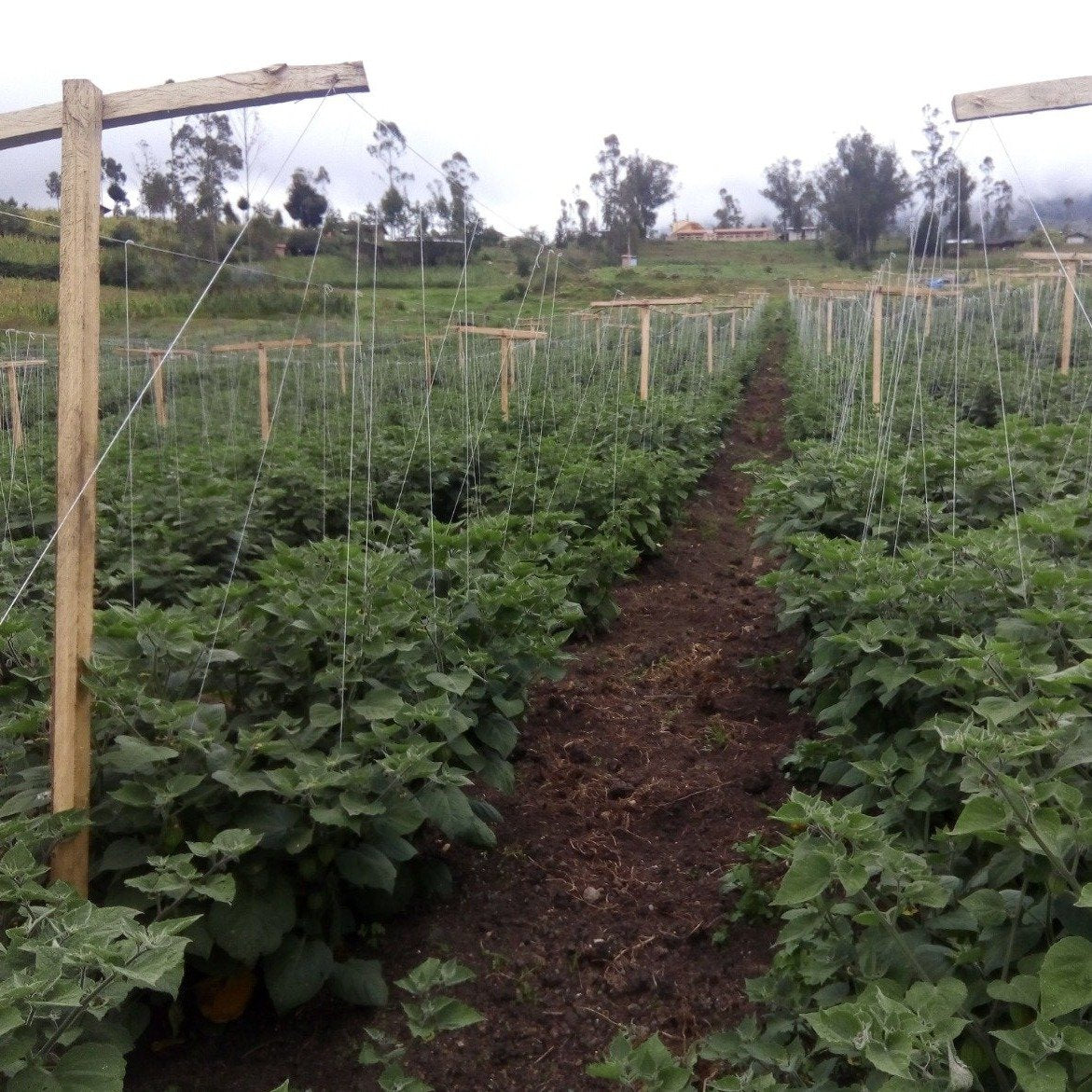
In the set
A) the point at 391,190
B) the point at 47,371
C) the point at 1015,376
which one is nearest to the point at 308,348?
the point at 47,371

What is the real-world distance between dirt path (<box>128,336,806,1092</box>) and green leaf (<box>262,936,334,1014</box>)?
15cm

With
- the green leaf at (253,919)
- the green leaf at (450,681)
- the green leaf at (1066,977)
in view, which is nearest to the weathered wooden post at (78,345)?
the green leaf at (253,919)

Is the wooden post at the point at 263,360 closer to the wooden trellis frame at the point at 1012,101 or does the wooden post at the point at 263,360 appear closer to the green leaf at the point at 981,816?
the wooden trellis frame at the point at 1012,101

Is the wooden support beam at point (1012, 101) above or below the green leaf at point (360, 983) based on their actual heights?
above

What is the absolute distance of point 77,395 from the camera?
2.75 metres

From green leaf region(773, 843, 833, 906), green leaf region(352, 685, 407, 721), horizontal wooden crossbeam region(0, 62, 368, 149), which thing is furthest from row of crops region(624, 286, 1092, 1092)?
A: horizontal wooden crossbeam region(0, 62, 368, 149)

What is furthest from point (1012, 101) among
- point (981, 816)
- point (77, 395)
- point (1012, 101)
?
point (77, 395)

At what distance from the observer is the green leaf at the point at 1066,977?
1.65m

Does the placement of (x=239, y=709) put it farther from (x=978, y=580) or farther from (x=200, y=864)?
(x=978, y=580)

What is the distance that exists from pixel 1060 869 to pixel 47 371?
46.1ft

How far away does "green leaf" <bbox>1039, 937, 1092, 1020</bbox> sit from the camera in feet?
5.43

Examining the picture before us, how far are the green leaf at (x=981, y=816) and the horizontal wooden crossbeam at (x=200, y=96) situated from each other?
2389 mm

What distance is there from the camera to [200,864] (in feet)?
9.21

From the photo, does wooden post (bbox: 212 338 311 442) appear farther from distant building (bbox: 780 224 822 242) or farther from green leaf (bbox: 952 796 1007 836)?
distant building (bbox: 780 224 822 242)
